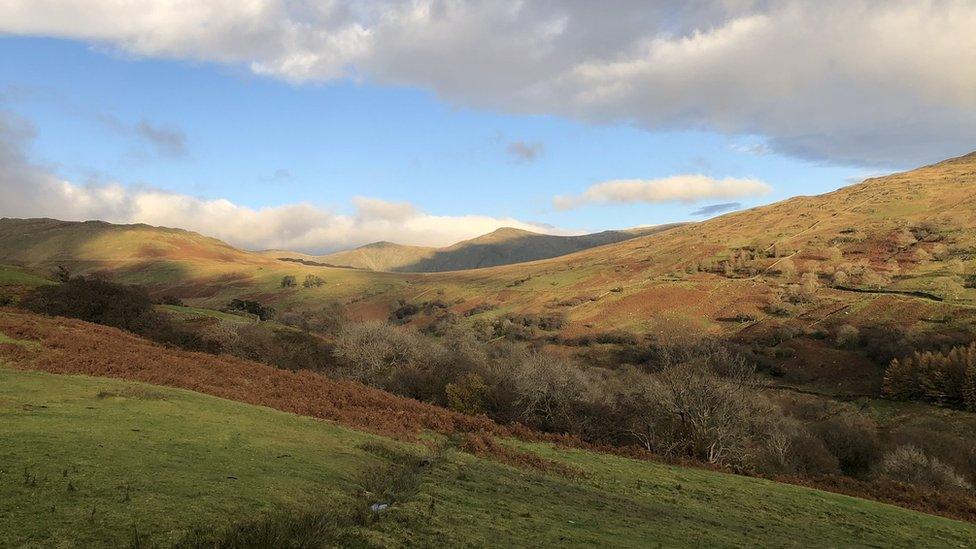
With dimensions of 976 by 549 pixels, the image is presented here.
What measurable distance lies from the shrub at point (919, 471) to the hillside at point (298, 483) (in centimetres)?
1518

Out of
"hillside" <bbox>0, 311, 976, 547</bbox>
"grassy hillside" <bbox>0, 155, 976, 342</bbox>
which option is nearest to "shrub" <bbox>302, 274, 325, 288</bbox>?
"grassy hillside" <bbox>0, 155, 976, 342</bbox>

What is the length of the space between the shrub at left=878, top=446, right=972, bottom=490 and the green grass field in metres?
15.2

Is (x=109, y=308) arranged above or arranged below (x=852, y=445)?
above

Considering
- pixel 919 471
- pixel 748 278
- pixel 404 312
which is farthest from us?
pixel 404 312

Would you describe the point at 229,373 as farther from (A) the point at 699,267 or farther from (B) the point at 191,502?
(A) the point at 699,267

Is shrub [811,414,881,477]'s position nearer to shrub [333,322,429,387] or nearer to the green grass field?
the green grass field

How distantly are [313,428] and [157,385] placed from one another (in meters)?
7.48

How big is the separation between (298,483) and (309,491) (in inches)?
22.2

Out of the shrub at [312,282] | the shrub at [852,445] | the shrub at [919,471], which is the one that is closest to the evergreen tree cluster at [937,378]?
the shrub at [852,445]

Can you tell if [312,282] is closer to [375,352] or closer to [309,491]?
[375,352]

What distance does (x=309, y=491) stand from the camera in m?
12.1

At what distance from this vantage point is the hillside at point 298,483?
9062 millimetres

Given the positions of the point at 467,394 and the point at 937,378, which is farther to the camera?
the point at 937,378

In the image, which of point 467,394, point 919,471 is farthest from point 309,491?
point 919,471
